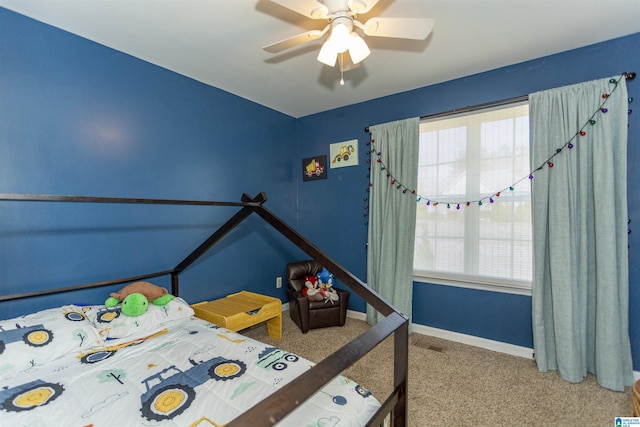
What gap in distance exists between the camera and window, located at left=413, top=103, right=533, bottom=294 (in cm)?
264

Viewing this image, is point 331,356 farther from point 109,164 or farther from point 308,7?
point 109,164

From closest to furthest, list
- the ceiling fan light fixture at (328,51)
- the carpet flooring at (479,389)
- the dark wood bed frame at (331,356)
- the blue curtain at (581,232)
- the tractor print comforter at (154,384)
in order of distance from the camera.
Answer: the dark wood bed frame at (331,356)
the tractor print comforter at (154,384)
the ceiling fan light fixture at (328,51)
the carpet flooring at (479,389)
the blue curtain at (581,232)

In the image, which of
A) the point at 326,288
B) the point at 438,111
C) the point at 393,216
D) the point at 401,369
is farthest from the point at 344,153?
the point at 401,369

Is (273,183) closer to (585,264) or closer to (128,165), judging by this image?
(128,165)

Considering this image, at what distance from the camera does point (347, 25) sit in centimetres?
163

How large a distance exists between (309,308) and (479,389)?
1.60 meters

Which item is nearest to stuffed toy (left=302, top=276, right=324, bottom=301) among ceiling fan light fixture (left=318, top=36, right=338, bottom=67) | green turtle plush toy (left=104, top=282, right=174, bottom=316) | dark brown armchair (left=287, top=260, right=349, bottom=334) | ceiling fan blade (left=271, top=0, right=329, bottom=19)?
dark brown armchair (left=287, top=260, right=349, bottom=334)

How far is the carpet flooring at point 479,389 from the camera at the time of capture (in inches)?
73.4

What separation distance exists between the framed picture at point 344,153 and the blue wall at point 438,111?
0.21ft

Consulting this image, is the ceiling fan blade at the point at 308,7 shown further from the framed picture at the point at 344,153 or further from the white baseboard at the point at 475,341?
the white baseboard at the point at 475,341

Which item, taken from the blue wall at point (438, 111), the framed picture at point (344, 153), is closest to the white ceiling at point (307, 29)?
the blue wall at point (438, 111)

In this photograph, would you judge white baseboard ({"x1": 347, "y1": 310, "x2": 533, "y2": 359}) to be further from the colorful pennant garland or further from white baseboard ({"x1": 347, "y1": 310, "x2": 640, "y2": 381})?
the colorful pennant garland

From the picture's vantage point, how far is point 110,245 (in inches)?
92.3

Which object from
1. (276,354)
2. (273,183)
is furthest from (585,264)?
(273,183)
